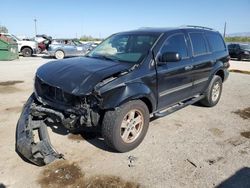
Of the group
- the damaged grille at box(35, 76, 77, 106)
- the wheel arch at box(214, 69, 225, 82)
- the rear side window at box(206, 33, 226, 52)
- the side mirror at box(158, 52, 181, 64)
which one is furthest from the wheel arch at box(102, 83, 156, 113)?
the wheel arch at box(214, 69, 225, 82)

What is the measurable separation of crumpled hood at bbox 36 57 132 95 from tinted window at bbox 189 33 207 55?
1.93 m

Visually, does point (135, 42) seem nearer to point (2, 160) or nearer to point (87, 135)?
point (87, 135)

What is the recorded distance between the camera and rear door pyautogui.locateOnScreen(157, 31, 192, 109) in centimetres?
463

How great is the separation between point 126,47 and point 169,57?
2.99 ft

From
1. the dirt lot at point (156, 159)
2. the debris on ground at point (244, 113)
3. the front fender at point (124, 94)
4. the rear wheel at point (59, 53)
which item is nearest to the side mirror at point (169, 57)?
the front fender at point (124, 94)

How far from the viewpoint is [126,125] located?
4086 millimetres

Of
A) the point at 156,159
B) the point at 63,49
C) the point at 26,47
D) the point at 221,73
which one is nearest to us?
the point at 156,159

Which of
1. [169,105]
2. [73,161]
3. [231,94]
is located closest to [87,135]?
[73,161]

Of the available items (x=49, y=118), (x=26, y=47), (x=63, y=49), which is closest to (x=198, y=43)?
(x=49, y=118)

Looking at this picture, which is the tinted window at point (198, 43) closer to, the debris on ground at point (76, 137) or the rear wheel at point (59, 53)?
the debris on ground at point (76, 137)

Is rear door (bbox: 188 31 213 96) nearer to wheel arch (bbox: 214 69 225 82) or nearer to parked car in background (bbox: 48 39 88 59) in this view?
wheel arch (bbox: 214 69 225 82)

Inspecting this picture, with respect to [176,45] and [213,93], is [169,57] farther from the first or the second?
[213,93]

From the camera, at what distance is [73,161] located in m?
3.82

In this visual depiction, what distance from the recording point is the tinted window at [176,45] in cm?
477
